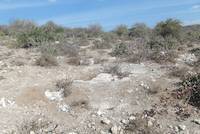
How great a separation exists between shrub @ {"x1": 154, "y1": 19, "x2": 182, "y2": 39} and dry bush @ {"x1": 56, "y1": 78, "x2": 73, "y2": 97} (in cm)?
1048

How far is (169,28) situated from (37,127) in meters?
13.7

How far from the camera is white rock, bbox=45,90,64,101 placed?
918 centimetres

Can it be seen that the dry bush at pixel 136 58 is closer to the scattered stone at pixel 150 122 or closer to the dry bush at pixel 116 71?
the dry bush at pixel 116 71

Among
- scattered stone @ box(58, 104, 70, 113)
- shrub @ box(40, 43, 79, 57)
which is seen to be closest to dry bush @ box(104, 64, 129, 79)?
scattered stone @ box(58, 104, 70, 113)

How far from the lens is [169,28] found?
792 inches

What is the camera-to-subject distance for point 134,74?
429 inches

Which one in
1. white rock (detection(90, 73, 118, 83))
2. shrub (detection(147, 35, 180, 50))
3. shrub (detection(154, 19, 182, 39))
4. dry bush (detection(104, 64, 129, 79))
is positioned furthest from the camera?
shrub (detection(154, 19, 182, 39))

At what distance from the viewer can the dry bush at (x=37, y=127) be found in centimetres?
754

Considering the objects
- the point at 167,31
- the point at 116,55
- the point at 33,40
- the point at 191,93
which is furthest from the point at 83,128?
the point at 167,31

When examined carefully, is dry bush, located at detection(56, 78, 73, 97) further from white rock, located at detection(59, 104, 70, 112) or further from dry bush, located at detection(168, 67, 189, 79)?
dry bush, located at detection(168, 67, 189, 79)

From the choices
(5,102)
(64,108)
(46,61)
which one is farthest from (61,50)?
(64,108)

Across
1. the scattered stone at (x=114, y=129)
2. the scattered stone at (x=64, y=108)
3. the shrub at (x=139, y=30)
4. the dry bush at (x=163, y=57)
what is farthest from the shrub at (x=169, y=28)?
the scattered stone at (x=114, y=129)

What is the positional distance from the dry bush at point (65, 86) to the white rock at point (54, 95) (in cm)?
9

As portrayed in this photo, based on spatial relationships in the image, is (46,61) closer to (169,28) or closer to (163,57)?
(163,57)
